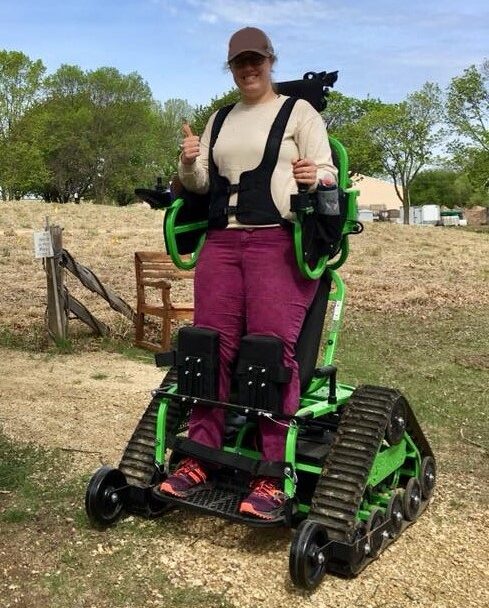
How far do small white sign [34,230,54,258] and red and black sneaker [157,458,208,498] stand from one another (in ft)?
16.5

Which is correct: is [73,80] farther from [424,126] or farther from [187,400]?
[187,400]

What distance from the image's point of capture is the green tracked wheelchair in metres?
3.52

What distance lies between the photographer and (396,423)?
391 cm

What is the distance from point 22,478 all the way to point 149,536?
112 centimetres

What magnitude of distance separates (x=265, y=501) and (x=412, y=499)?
1.03 m

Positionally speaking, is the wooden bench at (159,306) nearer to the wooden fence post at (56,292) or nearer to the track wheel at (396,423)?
the wooden fence post at (56,292)

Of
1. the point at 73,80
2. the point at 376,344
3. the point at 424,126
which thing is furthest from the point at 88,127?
the point at 376,344

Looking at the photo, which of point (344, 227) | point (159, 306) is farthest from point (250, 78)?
point (159, 306)

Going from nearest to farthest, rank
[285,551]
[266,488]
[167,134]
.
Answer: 1. [266,488]
2. [285,551]
3. [167,134]

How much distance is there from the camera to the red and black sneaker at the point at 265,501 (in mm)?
3510

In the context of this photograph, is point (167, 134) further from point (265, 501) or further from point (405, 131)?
point (265, 501)

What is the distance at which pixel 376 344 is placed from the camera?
973 centimetres

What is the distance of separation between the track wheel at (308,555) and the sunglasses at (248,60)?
2.20m

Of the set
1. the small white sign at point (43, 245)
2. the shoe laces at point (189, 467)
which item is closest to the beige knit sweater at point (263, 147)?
the shoe laces at point (189, 467)
